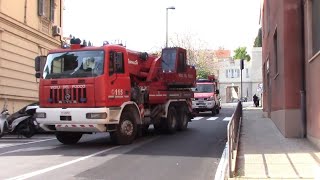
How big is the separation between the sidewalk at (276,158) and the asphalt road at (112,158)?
2.41ft

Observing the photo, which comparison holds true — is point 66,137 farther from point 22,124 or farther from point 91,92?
point 22,124

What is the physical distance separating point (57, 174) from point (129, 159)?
2.53 meters

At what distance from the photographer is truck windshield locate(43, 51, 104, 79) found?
48.6 feet

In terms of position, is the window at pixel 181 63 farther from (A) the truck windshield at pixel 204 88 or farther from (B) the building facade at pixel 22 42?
(A) the truck windshield at pixel 204 88

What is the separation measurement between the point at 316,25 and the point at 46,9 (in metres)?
19.3

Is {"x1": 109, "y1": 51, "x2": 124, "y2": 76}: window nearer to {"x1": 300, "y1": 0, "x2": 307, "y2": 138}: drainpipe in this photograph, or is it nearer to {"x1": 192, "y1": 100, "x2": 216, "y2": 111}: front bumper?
{"x1": 300, "y1": 0, "x2": 307, "y2": 138}: drainpipe

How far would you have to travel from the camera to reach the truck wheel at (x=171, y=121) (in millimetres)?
19359

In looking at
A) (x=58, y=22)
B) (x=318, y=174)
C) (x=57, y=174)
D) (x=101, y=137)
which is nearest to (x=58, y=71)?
(x=101, y=137)

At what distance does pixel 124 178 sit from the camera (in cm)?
970

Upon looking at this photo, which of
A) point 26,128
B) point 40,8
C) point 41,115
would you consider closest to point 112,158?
point 41,115

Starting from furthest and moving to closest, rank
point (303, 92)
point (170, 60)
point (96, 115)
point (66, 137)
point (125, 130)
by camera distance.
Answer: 1. point (170, 60)
2. point (66, 137)
3. point (125, 130)
4. point (303, 92)
5. point (96, 115)

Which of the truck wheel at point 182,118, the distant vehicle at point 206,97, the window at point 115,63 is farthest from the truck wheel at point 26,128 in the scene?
the distant vehicle at point 206,97

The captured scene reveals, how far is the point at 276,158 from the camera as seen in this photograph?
37.4ft

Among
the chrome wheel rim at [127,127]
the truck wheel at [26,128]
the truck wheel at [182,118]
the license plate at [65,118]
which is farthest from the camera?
the truck wheel at [182,118]
